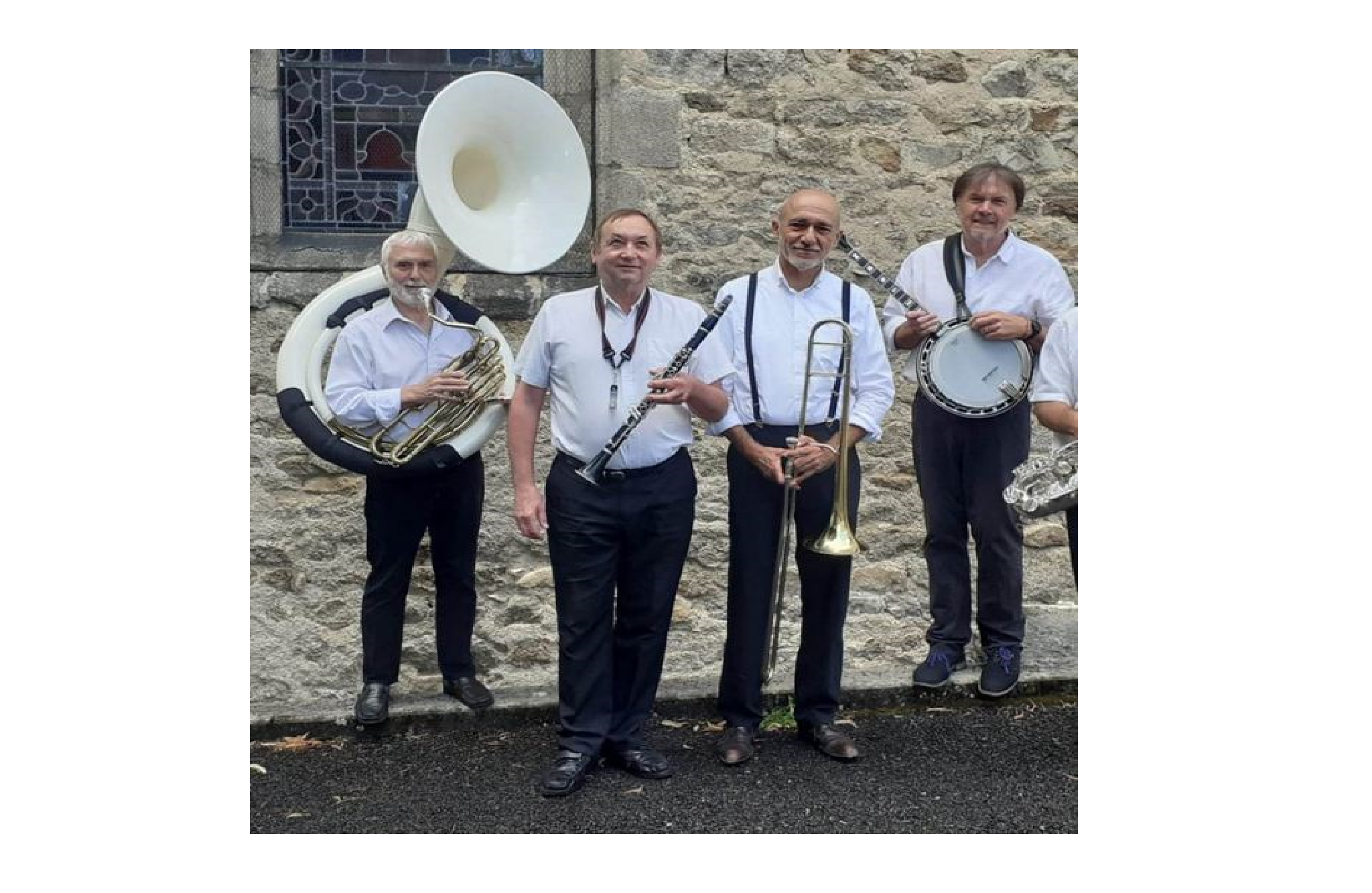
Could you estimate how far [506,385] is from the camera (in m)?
4.59

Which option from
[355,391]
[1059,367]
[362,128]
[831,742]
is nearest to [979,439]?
[1059,367]

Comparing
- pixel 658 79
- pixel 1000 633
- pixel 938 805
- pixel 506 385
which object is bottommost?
pixel 938 805

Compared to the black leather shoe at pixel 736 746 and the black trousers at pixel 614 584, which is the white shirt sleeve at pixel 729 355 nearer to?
the black trousers at pixel 614 584

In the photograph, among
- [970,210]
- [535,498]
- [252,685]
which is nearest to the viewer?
[535,498]

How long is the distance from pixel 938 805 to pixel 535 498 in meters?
1.46

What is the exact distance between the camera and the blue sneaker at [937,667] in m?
5.09

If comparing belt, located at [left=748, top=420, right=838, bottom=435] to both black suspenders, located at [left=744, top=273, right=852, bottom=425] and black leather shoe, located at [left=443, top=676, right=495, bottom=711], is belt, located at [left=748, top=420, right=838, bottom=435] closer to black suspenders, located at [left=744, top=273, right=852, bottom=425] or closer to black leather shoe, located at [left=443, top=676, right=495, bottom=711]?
black suspenders, located at [left=744, top=273, right=852, bottom=425]

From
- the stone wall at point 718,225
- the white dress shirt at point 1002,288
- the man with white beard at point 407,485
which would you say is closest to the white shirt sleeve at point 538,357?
the man with white beard at point 407,485

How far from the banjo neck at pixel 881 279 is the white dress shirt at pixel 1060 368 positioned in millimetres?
415

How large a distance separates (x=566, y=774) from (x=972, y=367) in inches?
69.1

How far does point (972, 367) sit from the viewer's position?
15.5ft

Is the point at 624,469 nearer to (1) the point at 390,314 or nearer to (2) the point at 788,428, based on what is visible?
(2) the point at 788,428

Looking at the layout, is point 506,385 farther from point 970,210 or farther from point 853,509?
point 970,210

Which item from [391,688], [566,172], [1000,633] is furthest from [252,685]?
[1000,633]
